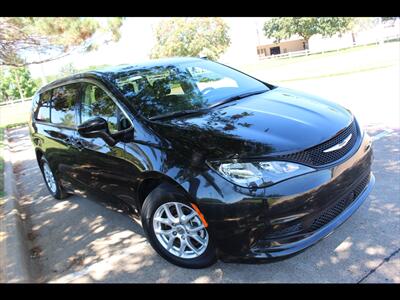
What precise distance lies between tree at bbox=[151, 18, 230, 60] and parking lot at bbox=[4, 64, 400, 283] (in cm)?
4630

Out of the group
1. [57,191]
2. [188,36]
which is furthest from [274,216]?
[188,36]

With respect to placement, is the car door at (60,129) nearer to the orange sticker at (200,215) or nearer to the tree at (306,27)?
the orange sticker at (200,215)

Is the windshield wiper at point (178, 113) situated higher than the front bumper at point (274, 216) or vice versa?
the windshield wiper at point (178, 113)

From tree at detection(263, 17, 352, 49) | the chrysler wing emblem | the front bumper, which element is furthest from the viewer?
tree at detection(263, 17, 352, 49)

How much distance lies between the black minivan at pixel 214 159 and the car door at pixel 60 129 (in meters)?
0.05

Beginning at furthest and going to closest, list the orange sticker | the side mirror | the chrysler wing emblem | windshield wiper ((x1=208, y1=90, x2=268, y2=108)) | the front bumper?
1. windshield wiper ((x1=208, y1=90, x2=268, y2=108))
2. the side mirror
3. the chrysler wing emblem
4. the orange sticker
5. the front bumper

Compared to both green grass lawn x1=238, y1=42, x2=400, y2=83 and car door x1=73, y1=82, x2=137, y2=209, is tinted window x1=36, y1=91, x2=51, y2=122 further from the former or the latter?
green grass lawn x1=238, y1=42, x2=400, y2=83

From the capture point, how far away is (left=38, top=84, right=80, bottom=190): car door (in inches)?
189

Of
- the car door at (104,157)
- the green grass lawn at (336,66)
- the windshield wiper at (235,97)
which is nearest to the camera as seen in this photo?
the car door at (104,157)

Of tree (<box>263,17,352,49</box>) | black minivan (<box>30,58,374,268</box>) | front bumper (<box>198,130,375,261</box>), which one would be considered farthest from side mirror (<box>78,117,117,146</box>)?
tree (<box>263,17,352,49</box>)

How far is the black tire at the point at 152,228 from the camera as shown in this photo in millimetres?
3342

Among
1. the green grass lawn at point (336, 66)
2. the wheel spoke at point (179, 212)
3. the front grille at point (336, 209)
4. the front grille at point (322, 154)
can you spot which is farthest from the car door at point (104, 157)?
the green grass lawn at point (336, 66)

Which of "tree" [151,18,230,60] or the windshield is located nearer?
the windshield

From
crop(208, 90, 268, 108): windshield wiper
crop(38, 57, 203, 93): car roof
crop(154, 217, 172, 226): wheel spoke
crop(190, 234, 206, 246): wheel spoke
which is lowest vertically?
crop(190, 234, 206, 246): wheel spoke
